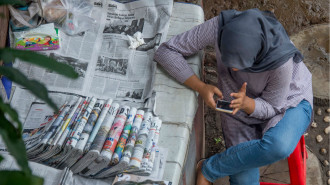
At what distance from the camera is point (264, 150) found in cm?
140

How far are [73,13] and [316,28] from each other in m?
1.62

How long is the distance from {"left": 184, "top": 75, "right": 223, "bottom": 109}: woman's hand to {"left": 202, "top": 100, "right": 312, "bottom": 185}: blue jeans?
0.24 metres

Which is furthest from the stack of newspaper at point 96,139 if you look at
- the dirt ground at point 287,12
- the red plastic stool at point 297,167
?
the dirt ground at point 287,12

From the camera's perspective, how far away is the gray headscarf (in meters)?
1.18

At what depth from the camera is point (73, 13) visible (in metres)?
1.66

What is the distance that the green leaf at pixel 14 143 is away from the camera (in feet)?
1.87

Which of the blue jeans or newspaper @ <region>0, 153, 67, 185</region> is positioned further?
the blue jeans

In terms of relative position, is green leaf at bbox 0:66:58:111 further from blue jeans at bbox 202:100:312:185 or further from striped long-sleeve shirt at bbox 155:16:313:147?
blue jeans at bbox 202:100:312:185

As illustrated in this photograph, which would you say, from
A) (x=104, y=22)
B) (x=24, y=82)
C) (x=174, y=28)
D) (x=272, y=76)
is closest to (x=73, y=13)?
(x=104, y=22)

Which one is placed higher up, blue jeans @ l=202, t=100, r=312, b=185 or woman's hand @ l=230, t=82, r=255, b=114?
woman's hand @ l=230, t=82, r=255, b=114

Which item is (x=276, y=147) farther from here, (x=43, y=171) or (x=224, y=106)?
(x=43, y=171)

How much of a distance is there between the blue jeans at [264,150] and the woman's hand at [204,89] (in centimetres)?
24

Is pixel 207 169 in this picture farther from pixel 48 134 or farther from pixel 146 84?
pixel 48 134

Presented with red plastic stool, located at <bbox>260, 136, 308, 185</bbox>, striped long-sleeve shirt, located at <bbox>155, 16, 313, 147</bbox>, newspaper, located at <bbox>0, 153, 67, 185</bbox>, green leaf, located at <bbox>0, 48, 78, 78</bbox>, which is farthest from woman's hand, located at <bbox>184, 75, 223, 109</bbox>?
green leaf, located at <bbox>0, 48, 78, 78</bbox>
